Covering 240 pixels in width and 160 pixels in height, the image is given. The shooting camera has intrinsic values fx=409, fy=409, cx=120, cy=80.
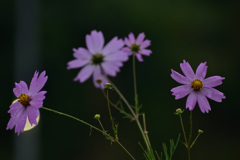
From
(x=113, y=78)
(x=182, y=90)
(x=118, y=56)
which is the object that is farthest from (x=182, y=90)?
(x=113, y=78)

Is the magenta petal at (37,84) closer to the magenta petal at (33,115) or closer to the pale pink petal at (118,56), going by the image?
the magenta petal at (33,115)

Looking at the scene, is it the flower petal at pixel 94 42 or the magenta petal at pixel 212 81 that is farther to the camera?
the flower petal at pixel 94 42

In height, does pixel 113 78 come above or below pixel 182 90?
above

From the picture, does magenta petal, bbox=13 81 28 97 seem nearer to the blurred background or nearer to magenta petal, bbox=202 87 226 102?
magenta petal, bbox=202 87 226 102

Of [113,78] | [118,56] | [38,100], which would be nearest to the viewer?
[38,100]

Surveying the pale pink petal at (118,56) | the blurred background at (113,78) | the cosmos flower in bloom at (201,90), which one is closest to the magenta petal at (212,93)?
the cosmos flower in bloom at (201,90)

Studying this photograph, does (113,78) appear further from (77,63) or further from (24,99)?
(24,99)

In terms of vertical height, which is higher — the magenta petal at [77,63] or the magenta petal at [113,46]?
the magenta petal at [113,46]
